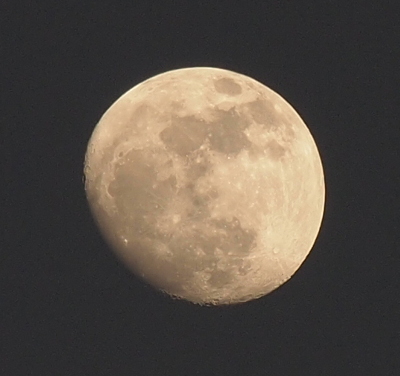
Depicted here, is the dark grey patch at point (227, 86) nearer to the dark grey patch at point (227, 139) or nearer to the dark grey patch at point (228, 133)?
the dark grey patch at point (228, 133)

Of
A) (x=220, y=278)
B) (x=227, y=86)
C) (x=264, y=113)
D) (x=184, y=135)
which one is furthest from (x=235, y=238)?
(x=227, y=86)

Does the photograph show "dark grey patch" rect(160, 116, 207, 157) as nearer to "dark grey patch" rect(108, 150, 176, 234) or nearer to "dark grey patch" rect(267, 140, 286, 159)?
"dark grey patch" rect(108, 150, 176, 234)

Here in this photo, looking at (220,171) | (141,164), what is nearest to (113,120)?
(141,164)

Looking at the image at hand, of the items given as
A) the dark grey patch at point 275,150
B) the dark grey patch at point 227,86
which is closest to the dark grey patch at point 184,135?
the dark grey patch at point 227,86

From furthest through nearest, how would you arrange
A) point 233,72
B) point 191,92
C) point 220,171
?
1. point 233,72
2. point 191,92
3. point 220,171

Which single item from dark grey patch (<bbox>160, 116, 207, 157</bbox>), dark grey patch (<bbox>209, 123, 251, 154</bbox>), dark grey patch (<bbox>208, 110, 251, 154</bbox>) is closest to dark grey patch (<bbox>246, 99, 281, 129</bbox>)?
dark grey patch (<bbox>208, 110, 251, 154</bbox>)

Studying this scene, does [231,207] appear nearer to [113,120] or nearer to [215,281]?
[215,281]
